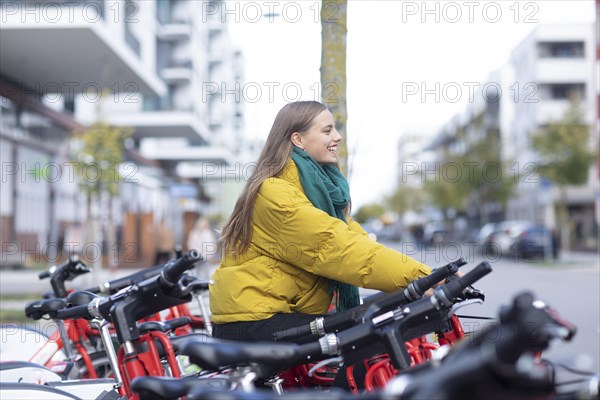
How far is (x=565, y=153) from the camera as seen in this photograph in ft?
128

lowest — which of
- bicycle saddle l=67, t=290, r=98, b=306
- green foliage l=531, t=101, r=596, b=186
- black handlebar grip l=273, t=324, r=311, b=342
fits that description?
black handlebar grip l=273, t=324, r=311, b=342

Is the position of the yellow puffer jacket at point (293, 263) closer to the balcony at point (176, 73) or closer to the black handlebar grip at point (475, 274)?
the black handlebar grip at point (475, 274)

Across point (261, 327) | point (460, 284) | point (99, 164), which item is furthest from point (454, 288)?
point (99, 164)

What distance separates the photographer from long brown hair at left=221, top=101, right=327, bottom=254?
318cm

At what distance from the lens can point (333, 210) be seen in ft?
10.7

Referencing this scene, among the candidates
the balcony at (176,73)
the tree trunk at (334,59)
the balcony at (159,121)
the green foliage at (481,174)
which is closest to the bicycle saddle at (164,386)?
the tree trunk at (334,59)

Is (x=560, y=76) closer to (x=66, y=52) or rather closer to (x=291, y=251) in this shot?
(x=66, y=52)

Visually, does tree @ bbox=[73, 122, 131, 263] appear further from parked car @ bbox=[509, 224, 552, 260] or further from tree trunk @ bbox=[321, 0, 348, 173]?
parked car @ bbox=[509, 224, 552, 260]

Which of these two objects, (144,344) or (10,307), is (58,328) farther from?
(10,307)

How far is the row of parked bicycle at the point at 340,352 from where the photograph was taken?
1.43m

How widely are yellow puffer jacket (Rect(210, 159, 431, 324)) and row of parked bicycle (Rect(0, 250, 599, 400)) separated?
0.14 metres

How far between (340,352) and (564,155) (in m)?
39.0

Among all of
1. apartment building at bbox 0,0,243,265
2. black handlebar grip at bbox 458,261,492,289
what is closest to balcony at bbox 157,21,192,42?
apartment building at bbox 0,0,243,265

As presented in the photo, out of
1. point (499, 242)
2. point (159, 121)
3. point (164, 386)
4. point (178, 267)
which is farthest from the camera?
point (159, 121)
